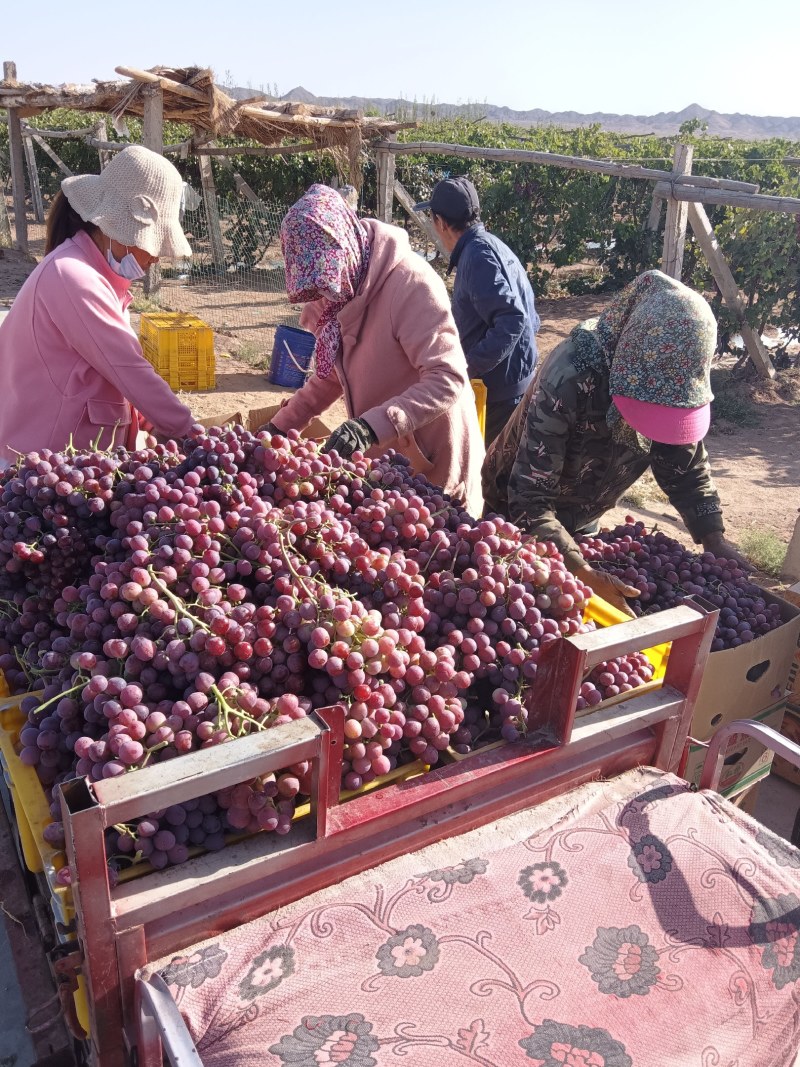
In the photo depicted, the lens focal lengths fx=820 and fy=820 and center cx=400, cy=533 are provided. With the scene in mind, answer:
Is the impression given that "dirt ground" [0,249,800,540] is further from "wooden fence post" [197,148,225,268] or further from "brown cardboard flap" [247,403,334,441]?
"brown cardboard flap" [247,403,334,441]

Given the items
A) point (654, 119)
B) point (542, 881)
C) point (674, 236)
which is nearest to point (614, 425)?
point (542, 881)

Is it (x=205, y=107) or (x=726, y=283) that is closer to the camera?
(x=726, y=283)

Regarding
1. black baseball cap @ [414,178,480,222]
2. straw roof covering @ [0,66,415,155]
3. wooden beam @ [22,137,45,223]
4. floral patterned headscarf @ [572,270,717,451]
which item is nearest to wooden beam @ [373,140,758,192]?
straw roof covering @ [0,66,415,155]

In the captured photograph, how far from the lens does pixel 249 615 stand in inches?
54.1

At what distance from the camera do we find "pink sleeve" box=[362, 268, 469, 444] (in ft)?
8.12

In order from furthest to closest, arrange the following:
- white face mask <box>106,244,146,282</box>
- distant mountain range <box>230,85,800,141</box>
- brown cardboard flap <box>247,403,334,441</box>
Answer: distant mountain range <box>230,85,800,141</box> < brown cardboard flap <box>247,403,334,441</box> < white face mask <box>106,244,146,282</box>

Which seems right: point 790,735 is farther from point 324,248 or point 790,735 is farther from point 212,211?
point 212,211

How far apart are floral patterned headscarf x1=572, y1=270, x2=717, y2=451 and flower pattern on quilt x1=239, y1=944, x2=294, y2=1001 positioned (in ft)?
5.77

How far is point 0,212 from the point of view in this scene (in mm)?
15781

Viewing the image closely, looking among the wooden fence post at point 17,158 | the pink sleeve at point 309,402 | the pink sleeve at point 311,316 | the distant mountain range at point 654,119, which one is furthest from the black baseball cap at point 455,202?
the distant mountain range at point 654,119

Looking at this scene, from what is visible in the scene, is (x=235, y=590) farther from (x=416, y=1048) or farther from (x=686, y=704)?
(x=686, y=704)

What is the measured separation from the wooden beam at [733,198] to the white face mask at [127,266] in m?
5.21

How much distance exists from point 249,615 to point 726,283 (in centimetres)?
852

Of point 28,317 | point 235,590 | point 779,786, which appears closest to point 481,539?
point 235,590
